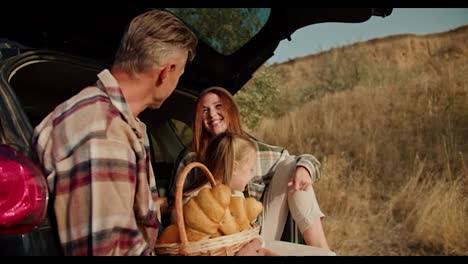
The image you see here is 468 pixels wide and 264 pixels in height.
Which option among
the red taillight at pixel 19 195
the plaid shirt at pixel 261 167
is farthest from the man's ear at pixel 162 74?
the plaid shirt at pixel 261 167

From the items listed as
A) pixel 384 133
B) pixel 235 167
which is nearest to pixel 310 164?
pixel 235 167

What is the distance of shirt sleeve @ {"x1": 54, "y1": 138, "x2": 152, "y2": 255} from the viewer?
136cm

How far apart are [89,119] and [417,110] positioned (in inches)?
328

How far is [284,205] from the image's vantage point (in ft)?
7.95

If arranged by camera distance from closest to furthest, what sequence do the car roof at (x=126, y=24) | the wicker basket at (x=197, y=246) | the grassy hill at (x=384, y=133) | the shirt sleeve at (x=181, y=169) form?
the wicker basket at (x=197, y=246), the car roof at (x=126, y=24), the shirt sleeve at (x=181, y=169), the grassy hill at (x=384, y=133)

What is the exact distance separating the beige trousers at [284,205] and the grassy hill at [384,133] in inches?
126

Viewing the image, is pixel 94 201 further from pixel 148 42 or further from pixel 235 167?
pixel 235 167

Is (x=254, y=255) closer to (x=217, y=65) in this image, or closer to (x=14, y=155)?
(x=14, y=155)

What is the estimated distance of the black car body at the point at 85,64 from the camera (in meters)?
1.48

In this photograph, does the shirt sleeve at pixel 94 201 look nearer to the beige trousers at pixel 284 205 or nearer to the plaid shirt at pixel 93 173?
the plaid shirt at pixel 93 173

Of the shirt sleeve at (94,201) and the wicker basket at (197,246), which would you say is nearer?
the shirt sleeve at (94,201)

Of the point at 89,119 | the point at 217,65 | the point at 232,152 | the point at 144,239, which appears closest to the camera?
the point at 89,119
